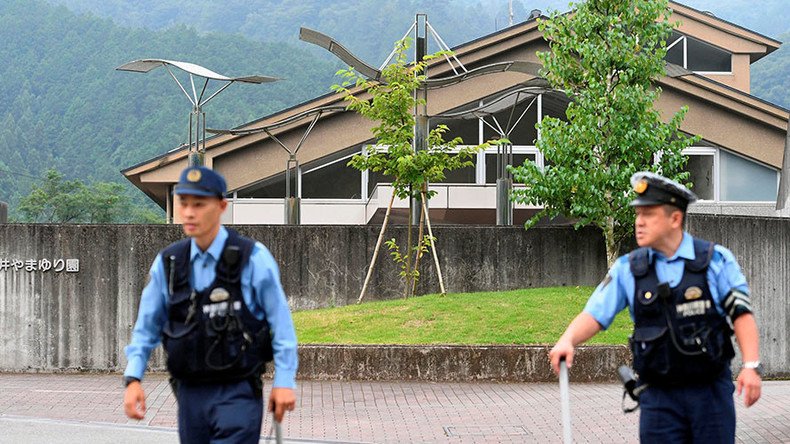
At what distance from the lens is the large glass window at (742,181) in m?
29.3

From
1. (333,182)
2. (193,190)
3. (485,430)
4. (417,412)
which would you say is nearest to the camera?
(193,190)

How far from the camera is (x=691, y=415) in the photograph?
217 inches

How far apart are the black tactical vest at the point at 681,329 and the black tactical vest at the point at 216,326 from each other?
174cm

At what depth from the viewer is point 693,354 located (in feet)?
18.0

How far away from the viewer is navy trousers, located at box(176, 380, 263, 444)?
536 centimetres

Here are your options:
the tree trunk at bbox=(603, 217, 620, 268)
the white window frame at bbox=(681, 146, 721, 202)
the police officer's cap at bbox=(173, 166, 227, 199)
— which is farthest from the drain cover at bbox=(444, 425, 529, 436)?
the white window frame at bbox=(681, 146, 721, 202)

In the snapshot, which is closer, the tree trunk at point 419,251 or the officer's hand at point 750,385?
the officer's hand at point 750,385

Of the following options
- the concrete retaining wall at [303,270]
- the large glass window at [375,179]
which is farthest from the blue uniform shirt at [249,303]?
the large glass window at [375,179]

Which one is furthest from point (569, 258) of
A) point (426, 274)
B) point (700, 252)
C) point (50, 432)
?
point (700, 252)

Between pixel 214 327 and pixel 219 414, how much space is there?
38 centimetres

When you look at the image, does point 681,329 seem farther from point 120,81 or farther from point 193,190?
point 120,81

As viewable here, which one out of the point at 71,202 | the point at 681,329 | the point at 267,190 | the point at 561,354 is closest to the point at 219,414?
the point at 561,354

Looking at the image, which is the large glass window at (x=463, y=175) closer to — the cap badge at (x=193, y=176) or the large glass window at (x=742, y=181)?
the large glass window at (x=742, y=181)

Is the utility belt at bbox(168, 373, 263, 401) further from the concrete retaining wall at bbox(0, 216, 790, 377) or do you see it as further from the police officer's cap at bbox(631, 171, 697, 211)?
the concrete retaining wall at bbox(0, 216, 790, 377)
